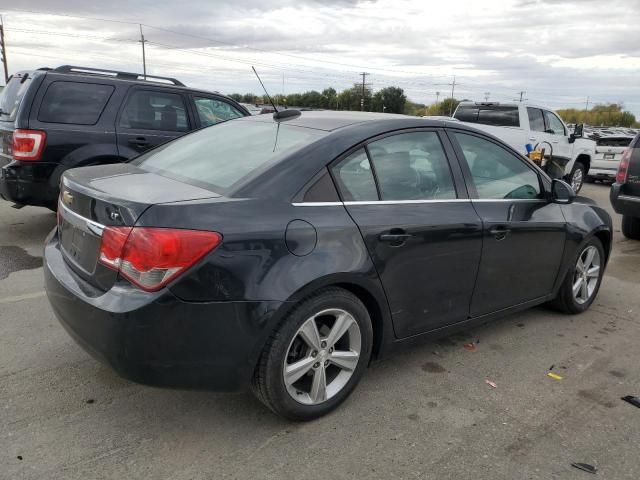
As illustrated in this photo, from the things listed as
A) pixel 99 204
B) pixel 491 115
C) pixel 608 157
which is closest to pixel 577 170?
pixel 608 157

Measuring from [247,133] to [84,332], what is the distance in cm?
155

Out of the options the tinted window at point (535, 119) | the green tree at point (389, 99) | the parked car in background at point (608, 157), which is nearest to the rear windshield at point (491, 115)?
the tinted window at point (535, 119)

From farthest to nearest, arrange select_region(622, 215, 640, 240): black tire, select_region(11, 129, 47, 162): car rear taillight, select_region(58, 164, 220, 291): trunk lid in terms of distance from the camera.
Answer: select_region(622, 215, 640, 240): black tire
select_region(11, 129, 47, 162): car rear taillight
select_region(58, 164, 220, 291): trunk lid

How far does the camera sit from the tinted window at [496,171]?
143 inches

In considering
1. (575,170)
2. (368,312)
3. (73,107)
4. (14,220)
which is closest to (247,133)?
(368,312)

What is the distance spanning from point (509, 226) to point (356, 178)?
1.28 metres

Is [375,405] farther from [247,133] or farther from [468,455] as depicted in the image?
[247,133]

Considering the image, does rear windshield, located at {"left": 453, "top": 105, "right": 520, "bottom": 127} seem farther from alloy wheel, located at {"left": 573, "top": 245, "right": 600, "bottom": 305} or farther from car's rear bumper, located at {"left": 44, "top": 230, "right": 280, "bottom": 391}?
car's rear bumper, located at {"left": 44, "top": 230, "right": 280, "bottom": 391}

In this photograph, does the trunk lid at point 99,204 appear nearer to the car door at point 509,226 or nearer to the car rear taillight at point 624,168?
the car door at point 509,226

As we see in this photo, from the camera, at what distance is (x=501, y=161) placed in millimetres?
3902

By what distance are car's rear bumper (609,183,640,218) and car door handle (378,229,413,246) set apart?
544cm

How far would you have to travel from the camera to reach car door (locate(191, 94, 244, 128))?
7.29m

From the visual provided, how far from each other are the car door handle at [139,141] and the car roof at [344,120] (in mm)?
3270

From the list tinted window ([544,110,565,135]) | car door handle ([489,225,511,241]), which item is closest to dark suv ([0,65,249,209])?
car door handle ([489,225,511,241])
